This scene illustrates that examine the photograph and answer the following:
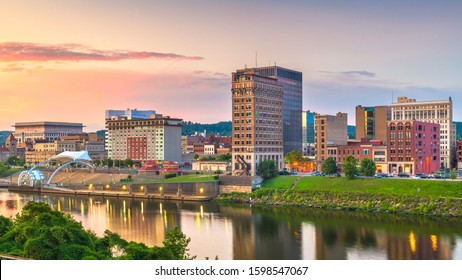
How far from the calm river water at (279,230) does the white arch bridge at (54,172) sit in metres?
28.5

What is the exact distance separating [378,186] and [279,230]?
20.3m

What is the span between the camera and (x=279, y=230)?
160ft

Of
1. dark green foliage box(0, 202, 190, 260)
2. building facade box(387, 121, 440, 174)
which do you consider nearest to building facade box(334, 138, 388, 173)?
building facade box(387, 121, 440, 174)

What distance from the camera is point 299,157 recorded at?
300ft

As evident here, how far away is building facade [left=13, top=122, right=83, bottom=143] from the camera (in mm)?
187625

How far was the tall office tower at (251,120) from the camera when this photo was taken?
83750mm

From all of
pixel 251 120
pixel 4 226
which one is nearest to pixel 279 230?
pixel 4 226

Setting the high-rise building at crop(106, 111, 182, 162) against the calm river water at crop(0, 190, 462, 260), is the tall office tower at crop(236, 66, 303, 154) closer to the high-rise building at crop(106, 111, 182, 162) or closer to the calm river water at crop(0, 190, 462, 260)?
the high-rise building at crop(106, 111, 182, 162)

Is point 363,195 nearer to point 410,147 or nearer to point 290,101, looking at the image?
point 410,147

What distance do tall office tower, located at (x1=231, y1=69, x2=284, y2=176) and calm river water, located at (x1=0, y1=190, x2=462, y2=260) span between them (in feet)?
52.5

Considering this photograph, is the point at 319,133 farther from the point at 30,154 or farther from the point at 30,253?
the point at 30,154

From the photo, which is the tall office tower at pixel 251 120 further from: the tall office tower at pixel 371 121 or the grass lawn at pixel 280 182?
the tall office tower at pixel 371 121
